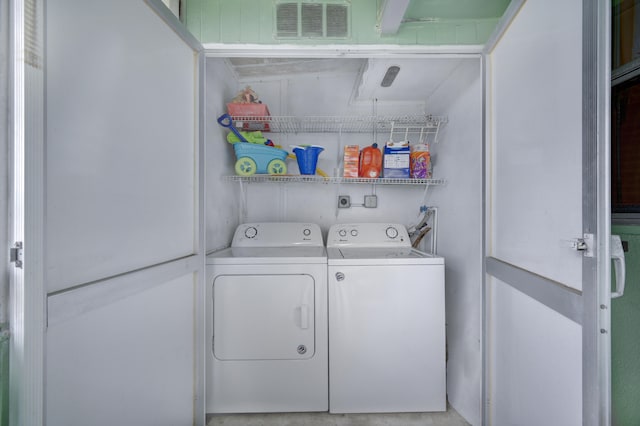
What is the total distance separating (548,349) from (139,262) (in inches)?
62.0

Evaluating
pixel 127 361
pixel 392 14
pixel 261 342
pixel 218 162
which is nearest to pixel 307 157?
pixel 218 162

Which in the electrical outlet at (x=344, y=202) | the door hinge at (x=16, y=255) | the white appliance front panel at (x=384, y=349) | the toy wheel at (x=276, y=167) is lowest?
the white appliance front panel at (x=384, y=349)

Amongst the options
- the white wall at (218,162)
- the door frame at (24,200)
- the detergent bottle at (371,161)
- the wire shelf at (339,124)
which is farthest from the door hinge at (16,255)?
the detergent bottle at (371,161)

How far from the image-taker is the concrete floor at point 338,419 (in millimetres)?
1667

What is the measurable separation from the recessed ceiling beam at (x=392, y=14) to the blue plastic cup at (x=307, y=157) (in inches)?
37.4

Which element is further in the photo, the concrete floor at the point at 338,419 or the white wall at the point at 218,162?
the white wall at the point at 218,162

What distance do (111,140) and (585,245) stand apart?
153 cm

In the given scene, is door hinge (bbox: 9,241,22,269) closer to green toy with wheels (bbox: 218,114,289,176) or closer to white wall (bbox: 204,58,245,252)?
white wall (bbox: 204,58,245,252)

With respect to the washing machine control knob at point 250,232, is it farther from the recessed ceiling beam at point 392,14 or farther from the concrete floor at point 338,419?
the recessed ceiling beam at point 392,14

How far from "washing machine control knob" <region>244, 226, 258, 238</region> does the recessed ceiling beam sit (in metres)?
1.65

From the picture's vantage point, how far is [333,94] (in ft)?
8.21

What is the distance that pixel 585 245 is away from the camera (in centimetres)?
77

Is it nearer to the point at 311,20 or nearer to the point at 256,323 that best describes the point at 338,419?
the point at 256,323

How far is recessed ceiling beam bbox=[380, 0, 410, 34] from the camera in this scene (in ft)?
4.17
